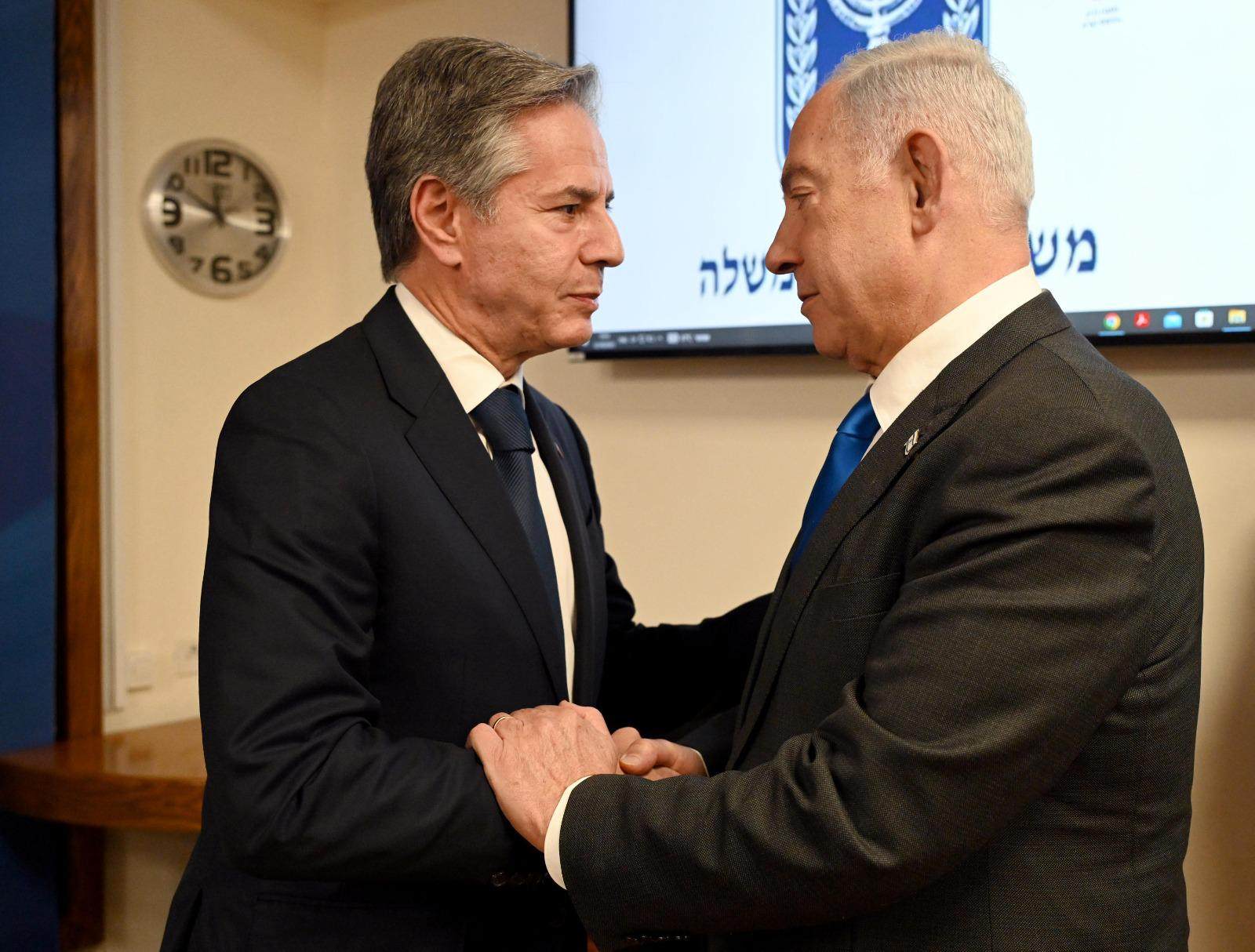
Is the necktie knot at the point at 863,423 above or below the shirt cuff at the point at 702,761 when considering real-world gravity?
above

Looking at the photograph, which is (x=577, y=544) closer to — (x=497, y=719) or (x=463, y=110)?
(x=497, y=719)

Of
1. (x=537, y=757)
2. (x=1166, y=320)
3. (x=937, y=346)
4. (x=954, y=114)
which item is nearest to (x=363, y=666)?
(x=537, y=757)

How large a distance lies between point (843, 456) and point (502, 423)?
1.43ft

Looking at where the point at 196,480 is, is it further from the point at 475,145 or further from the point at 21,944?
the point at 475,145

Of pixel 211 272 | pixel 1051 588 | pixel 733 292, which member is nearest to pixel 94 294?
pixel 211 272

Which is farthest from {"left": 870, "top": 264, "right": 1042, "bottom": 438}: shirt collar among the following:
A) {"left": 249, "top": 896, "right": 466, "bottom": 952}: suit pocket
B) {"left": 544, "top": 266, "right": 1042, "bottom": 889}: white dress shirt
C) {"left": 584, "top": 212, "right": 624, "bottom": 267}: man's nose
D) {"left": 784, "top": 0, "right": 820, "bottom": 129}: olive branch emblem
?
{"left": 784, "top": 0, "right": 820, "bottom": 129}: olive branch emblem

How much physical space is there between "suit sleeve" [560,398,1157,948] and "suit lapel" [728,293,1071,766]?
86 millimetres

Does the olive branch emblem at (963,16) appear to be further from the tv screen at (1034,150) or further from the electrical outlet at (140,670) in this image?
the electrical outlet at (140,670)

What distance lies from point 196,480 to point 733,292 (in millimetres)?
1690

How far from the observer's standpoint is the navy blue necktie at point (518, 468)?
1.47 meters

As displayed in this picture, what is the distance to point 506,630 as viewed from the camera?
1.37 m

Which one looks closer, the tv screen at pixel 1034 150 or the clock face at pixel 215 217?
the tv screen at pixel 1034 150


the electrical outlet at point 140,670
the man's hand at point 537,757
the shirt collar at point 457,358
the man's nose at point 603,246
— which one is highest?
the man's nose at point 603,246

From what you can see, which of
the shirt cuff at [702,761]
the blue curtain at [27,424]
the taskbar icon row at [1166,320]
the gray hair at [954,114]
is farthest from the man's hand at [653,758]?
the blue curtain at [27,424]
